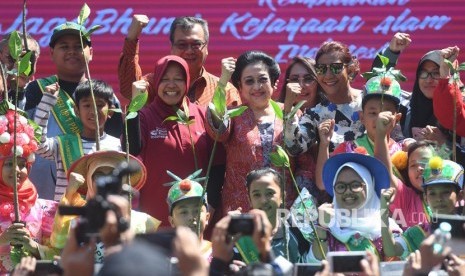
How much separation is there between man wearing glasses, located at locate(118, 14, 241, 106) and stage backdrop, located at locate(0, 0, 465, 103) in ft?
4.91

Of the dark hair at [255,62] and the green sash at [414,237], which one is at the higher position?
the dark hair at [255,62]

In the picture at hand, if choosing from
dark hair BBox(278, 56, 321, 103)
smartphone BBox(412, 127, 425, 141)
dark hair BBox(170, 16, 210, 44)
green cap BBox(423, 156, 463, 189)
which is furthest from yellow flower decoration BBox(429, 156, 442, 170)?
dark hair BBox(170, 16, 210, 44)

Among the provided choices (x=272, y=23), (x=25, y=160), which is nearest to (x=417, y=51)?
(x=272, y=23)

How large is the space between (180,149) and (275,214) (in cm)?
87

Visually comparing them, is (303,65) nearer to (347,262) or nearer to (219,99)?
(219,99)

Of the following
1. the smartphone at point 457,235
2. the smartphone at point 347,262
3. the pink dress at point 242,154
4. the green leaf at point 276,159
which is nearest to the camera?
the smartphone at point 347,262

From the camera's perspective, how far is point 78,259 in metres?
4.63

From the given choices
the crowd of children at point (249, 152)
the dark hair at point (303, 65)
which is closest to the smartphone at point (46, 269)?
the crowd of children at point (249, 152)

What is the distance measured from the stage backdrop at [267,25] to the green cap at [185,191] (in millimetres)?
2728

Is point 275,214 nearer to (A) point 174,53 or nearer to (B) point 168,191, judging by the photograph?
(B) point 168,191

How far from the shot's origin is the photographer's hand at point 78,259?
4.61 m

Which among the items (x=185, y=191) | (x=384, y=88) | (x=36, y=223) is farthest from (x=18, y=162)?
(x=384, y=88)

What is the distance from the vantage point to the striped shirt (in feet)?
23.8

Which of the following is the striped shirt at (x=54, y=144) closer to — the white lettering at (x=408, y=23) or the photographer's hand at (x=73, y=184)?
the photographer's hand at (x=73, y=184)
